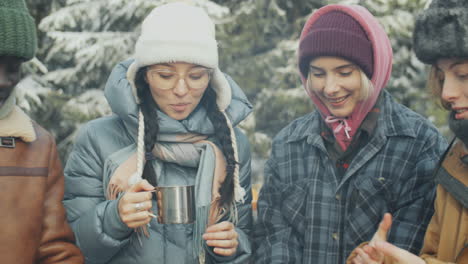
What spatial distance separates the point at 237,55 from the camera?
358 inches

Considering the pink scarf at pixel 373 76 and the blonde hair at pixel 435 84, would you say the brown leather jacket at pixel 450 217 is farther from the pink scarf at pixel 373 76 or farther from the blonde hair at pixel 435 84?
the pink scarf at pixel 373 76

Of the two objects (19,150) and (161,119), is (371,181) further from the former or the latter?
(19,150)

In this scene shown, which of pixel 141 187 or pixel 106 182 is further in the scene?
pixel 106 182

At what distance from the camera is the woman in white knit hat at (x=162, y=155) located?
9.21ft

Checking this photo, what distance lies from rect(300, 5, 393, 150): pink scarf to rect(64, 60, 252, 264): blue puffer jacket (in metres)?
0.77

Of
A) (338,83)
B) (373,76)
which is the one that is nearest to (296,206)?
(338,83)

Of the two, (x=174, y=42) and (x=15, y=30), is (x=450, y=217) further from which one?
(x=15, y=30)

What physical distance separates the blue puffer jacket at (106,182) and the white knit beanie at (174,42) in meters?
0.13

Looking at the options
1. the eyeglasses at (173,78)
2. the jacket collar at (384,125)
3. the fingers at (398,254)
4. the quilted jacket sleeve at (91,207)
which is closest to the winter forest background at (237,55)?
the jacket collar at (384,125)

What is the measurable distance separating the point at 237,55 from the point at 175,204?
6.85 m

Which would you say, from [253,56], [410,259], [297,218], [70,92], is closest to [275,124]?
[253,56]

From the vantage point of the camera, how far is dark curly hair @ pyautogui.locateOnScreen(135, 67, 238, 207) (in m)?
2.90

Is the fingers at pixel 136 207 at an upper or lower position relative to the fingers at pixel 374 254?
upper

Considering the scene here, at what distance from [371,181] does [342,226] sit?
0.32 m
